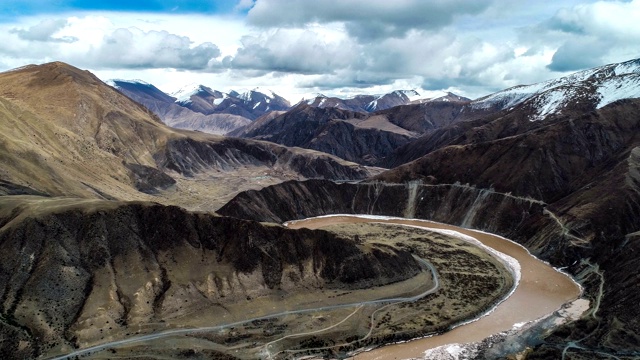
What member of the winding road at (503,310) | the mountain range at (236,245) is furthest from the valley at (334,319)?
the mountain range at (236,245)

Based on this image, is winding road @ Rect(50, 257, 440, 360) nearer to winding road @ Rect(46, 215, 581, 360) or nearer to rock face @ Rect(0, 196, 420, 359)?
winding road @ Rect(46, 215, 581, 360)

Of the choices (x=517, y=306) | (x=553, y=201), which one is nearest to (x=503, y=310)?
(x=517, y=306)

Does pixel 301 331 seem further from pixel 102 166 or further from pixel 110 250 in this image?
pixel 102 166

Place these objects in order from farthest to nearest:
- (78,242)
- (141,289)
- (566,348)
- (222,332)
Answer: (78,242)
(141,289)
(222,332)
(566,348)

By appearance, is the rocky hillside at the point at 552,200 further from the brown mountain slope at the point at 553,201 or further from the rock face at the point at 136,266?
the rock face at the point at 136,266

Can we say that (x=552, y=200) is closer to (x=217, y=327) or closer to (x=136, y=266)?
(x=217, y=327)

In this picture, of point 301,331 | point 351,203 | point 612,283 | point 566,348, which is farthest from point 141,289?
point 351,203
